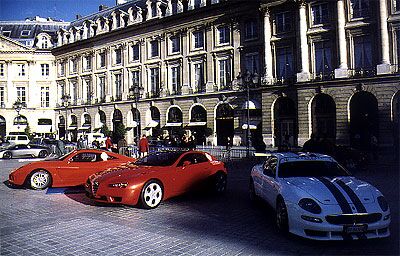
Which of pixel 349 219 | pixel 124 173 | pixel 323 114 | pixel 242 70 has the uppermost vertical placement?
pixel 242 70

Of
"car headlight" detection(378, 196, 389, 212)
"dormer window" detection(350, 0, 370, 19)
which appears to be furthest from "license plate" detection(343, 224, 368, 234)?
"dormer window" detection(350, 0, 370, 19)

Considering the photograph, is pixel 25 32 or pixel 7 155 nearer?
pixel 7 155

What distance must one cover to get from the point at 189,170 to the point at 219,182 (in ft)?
4.46

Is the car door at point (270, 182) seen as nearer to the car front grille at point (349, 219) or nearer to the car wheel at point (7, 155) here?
the car front grille at point (349, 219)

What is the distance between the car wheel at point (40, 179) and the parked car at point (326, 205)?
8061mm

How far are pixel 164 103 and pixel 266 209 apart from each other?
3412cm

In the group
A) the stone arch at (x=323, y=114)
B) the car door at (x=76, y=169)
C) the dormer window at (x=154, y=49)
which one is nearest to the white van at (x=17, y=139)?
the dormer window at (x=154, y=49)

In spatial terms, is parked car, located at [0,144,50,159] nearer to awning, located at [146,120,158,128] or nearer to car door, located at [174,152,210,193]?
awning, located at [146,120,158,128]

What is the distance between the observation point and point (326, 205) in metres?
5.70

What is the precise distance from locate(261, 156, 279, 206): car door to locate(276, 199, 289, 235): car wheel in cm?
45

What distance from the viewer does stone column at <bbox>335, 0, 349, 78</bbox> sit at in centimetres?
2977

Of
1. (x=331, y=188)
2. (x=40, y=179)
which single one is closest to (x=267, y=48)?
(x=40, y=179)

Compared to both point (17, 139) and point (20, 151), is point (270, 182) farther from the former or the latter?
point (17, 139)

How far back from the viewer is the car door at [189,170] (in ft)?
30.8
